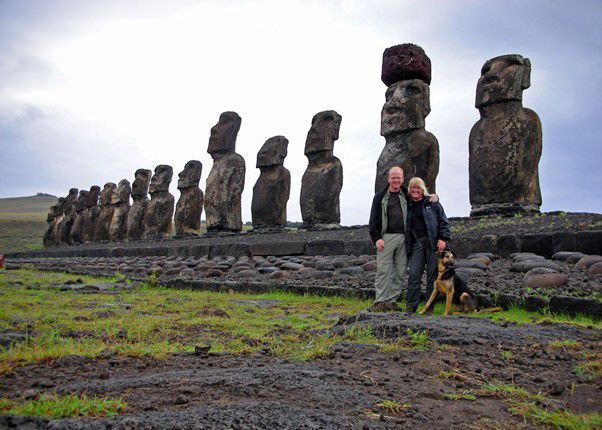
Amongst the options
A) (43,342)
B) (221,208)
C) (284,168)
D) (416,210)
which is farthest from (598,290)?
(221,208)

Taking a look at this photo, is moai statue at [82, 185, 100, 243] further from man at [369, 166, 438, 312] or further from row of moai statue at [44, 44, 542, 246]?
man at [369, 166, 438, 312]

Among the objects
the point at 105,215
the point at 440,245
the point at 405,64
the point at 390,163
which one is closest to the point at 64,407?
the point at 440,245

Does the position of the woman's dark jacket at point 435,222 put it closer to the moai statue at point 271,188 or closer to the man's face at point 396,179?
the man's face at point 396,179

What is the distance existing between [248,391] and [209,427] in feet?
1.54

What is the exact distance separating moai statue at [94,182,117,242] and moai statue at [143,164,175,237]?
20.0ft

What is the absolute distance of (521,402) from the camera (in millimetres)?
2229

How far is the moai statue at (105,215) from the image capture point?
27406 millimetres

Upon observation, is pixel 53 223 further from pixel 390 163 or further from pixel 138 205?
pixel 390 163

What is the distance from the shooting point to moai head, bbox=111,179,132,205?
26.2m

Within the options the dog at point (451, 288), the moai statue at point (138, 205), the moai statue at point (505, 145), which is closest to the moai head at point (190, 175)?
the moai statue at point (138, 205)

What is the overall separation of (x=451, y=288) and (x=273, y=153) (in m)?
10.8

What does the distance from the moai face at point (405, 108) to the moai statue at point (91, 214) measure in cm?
2112

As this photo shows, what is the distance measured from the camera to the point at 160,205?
22.0 meters

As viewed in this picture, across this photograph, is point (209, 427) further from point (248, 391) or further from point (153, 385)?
point (153, 385)
